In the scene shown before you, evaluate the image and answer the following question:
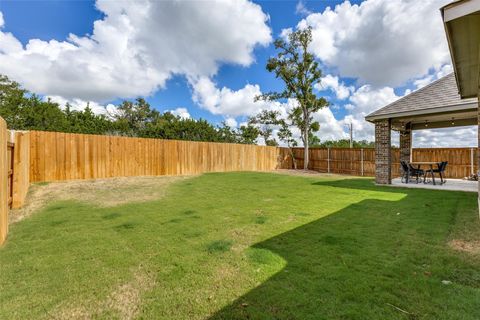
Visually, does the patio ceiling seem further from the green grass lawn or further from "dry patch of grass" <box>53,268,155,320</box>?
"dry patch of grass" <box>53,268,155,320</box>

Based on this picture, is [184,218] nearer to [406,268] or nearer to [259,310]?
[259,310]

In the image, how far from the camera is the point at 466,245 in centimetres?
304

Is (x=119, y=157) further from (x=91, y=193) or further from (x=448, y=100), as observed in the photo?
(x=448, y=100)

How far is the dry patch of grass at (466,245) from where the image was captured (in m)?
2.88

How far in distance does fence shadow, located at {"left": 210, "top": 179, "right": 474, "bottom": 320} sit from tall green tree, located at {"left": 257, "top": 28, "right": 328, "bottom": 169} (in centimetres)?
1424

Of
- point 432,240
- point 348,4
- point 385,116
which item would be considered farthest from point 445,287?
point 348,4

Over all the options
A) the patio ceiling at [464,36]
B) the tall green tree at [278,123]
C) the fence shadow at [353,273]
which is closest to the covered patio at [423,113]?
the patio ceiling at [464,36]

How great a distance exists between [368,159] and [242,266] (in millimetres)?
14661

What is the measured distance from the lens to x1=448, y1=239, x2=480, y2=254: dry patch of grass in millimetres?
2880

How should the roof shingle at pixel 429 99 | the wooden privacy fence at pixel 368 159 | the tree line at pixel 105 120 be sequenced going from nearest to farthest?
the roof shingle at pixel 429 99, the wooden privacy fence at pixel 368 159, the tree line at pixel 105 120

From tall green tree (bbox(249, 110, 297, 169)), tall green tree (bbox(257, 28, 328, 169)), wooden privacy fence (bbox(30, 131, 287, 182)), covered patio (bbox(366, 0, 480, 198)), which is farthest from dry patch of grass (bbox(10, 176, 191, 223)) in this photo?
tall green tree (bbox(249, 110, 297, 169))

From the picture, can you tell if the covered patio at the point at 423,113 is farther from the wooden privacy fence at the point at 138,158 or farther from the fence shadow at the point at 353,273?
the fence shadow at the point at 353,273

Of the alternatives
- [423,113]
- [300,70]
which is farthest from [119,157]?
[300,70]

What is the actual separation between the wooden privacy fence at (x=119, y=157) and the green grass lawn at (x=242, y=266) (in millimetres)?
4375
